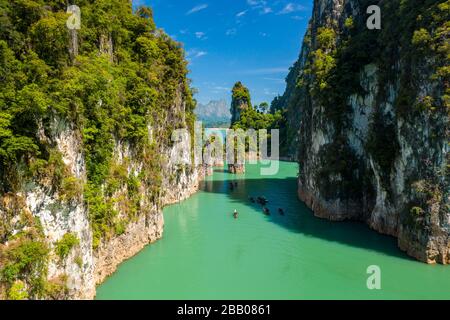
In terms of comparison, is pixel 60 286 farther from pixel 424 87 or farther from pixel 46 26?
pixel 424 87

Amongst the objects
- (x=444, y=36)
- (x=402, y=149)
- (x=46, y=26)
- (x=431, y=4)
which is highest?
(x=431, y=4)

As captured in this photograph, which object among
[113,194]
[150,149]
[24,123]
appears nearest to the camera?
[24,123]

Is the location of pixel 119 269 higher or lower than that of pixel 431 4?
lower

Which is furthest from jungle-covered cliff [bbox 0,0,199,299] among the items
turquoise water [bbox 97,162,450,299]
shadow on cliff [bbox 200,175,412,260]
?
shadow on cliff [bbox 200,175,412,260]

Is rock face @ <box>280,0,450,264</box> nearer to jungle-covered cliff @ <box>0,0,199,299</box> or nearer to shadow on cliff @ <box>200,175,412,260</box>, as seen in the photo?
shadow on cliff @ <box>200,175,412,260</box>

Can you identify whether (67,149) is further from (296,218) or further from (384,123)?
(296,218)
